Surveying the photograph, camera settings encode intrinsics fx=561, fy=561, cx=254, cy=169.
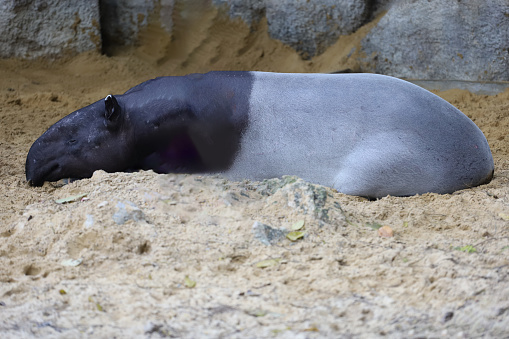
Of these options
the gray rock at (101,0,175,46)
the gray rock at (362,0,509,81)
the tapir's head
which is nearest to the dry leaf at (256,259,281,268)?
the tapir's head

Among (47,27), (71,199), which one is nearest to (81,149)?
(71,199)

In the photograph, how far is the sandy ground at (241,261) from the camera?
67.4 inches

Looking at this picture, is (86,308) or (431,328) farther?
(86,308)

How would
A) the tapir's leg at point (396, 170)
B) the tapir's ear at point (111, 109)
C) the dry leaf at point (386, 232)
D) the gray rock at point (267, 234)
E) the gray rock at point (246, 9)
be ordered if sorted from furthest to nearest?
the gray rock at point (246, 9) < the tapir's ear at point (111, 109) < the tapir's leg at point (396, 170) < the dry leaf at point (386, 232) < the gray rock at point (267, 234)

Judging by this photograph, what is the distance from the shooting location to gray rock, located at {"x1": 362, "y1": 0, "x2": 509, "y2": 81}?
17.1 feet

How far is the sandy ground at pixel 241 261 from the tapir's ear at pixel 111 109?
1.12 ft

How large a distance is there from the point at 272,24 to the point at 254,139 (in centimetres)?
370

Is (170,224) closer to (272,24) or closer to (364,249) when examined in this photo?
(364,249)

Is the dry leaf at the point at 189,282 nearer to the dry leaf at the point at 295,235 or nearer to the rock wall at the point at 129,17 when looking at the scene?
the dry leaf at the point at 295,235

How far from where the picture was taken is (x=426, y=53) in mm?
5664

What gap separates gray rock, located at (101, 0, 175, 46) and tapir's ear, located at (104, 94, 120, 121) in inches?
139

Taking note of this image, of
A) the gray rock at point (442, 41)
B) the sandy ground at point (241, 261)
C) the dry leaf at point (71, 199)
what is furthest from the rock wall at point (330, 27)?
the dry leaf at point (71, 199)

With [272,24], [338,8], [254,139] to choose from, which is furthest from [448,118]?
[272,24]

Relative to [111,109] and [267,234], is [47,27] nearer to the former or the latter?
[111,109]
